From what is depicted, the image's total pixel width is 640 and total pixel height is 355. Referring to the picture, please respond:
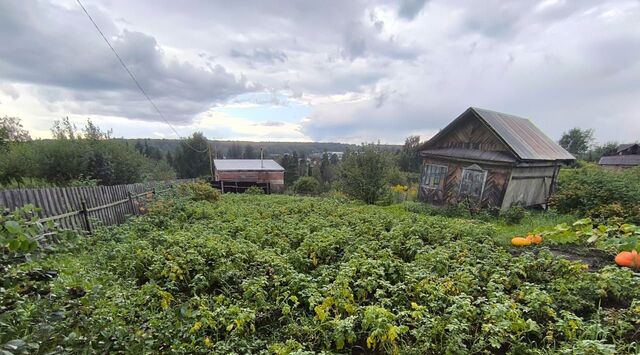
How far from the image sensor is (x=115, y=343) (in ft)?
5.83

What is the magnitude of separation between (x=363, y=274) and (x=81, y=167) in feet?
53.8

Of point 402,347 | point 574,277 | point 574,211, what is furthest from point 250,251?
point 574,211

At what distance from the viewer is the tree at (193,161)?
50156mm

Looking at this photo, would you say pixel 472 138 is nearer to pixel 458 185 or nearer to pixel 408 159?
A: pixel 458 185

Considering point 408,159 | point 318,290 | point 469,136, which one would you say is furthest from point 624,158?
point 318,290

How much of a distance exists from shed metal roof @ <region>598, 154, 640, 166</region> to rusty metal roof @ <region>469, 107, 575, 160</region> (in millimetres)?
35077

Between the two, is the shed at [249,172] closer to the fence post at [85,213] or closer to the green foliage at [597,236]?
the fence post at [85,213]

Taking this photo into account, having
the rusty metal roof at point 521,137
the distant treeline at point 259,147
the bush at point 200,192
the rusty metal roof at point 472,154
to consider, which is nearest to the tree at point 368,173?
the rusty metal roof at point 472,154

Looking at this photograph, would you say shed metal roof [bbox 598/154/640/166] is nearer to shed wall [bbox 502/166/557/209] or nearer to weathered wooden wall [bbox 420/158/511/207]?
shed wall [bbox 502/166/557/209]

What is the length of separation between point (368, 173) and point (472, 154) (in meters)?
4.77

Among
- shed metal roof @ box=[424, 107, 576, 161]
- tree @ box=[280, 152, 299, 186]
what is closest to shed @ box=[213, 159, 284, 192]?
tree @ box=[280, 152, 299, 186]

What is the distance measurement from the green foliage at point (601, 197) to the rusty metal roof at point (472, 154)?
90.3 inches

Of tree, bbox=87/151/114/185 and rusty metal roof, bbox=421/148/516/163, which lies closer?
rusty metal roof, bbox=421/148/516/163

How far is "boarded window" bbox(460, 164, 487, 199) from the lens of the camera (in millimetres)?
12641
